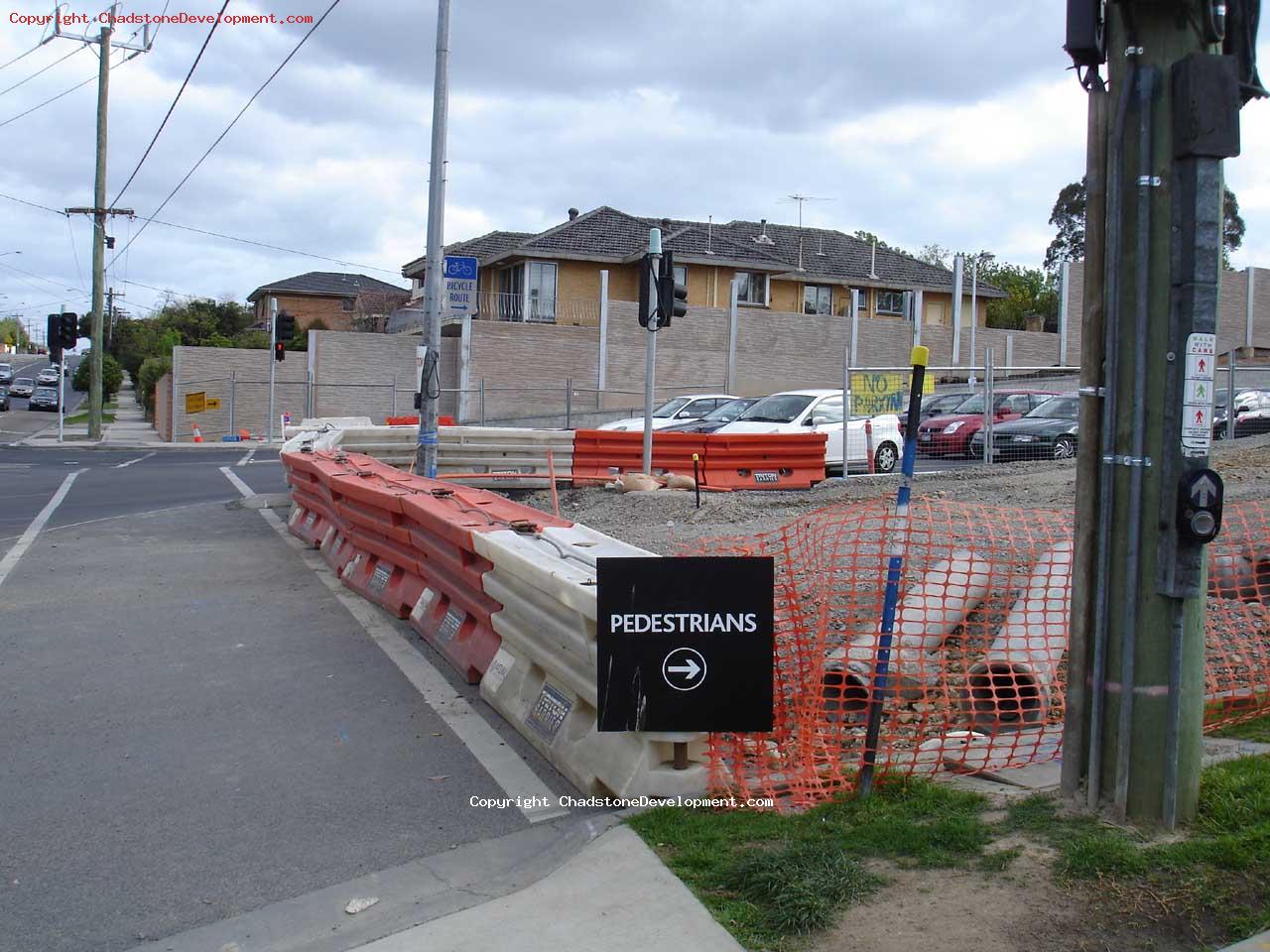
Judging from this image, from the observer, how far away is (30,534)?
13719 mm

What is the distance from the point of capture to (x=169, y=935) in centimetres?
399

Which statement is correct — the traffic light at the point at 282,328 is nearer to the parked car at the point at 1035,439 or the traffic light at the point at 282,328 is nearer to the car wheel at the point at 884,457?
the car wheel at the point at 884,457

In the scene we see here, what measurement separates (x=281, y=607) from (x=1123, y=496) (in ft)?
22.1

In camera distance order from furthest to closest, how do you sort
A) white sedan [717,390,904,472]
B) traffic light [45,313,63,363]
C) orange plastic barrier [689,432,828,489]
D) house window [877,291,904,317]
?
house window [877,291,904,317] < traffic light [45,313,63,363] < white sedan [717,390,904,472] < orange plastic barrier [689,432,828,489]

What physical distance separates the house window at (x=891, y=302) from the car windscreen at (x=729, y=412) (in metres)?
32.4

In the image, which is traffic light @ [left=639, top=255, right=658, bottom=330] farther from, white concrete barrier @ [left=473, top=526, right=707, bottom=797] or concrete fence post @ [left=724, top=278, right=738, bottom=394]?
concrete fence post @ [left=724, top=278, right=738, bottom=394]

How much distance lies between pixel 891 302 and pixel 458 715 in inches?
2069

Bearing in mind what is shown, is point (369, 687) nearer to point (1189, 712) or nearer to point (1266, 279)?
point (1189, 712)

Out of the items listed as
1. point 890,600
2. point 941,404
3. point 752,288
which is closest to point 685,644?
point 890,600

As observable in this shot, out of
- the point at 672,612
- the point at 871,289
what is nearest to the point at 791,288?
the point at 871,289

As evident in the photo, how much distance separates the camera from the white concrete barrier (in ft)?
16.1

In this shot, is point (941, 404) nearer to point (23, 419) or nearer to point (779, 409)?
point (779, 409)

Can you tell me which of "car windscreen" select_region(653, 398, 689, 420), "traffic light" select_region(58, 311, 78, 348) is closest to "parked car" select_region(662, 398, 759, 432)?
"car windscreen" select_region(653, 398, 689, 420)

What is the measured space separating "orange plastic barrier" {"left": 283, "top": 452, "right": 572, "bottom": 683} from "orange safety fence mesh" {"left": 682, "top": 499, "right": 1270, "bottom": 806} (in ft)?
4.78
